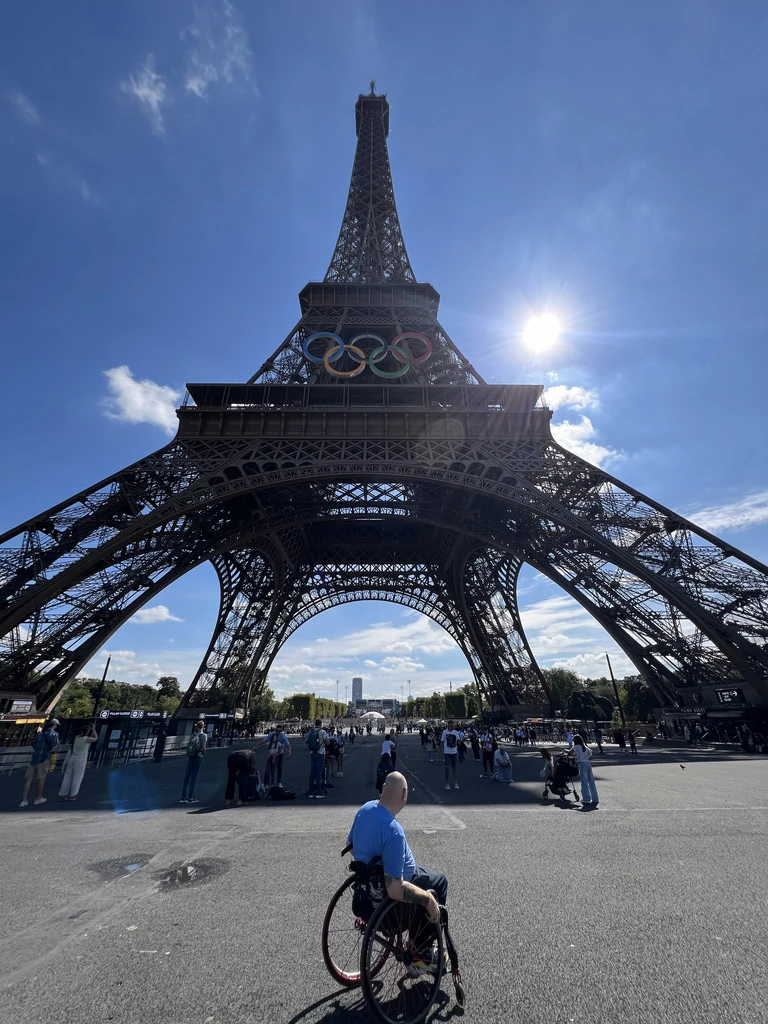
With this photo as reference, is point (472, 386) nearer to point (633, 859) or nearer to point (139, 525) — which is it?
point (139, 525)

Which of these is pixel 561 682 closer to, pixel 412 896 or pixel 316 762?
pixel 316 762

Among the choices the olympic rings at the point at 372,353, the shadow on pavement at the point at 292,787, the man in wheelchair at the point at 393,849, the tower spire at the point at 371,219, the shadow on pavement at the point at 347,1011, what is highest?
the tower spire at the point at 371,219

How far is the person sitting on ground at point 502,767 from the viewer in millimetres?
13466

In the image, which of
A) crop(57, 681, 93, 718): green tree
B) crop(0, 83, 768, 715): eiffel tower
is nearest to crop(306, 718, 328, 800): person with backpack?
crop(0, 83, 768, 715): eiffel tower

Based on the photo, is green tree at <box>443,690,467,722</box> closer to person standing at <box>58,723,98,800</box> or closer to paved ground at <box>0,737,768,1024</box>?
person standing at <box>58,723,98,800</box>

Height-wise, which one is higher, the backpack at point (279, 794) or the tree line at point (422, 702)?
the tree line at point (422, 702)

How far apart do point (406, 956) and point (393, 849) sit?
0.67 m

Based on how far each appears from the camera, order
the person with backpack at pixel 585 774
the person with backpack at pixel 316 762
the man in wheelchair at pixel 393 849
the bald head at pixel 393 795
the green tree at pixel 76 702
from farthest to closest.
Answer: the green tree at pixel 76 702, the person with backpack at pixel 316 762, the person with backpack at pixel 585 774, the bald head at pixel 393 795, the man in wheelchair at pixel 393 849

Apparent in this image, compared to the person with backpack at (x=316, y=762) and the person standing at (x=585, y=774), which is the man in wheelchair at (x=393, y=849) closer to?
the person standing at (x=585, y=774)

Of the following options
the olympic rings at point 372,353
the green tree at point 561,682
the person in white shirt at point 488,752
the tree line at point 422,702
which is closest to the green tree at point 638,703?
the tree line at point 422,702

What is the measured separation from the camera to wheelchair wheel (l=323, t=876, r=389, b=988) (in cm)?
301

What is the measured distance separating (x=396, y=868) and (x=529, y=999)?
1194mm

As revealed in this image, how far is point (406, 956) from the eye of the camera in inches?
116

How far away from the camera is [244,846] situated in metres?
6.58
